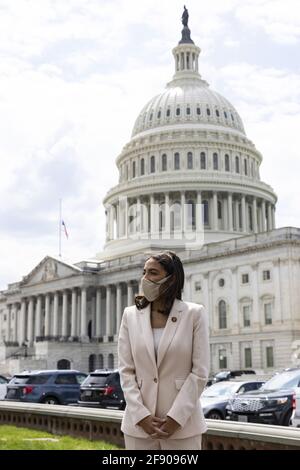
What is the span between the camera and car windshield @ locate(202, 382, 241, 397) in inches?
952

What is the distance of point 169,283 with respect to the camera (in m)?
6.63

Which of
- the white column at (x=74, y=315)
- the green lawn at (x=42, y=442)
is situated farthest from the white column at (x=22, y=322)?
the green lawn at (x=42, y=442)

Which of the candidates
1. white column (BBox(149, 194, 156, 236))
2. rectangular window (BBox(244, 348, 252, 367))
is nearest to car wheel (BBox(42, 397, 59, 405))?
rectangular window (BBox(244, 348, 252, 367))

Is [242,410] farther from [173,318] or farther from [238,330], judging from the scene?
[238,330]

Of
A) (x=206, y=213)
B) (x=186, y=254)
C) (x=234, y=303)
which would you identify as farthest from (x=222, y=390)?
(x=206, y=213)

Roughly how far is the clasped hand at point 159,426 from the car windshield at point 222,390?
18.4 metres

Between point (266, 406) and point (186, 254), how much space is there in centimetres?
5929

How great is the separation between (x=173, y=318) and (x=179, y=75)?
372 feet

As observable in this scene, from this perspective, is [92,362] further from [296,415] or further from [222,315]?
[296,415]

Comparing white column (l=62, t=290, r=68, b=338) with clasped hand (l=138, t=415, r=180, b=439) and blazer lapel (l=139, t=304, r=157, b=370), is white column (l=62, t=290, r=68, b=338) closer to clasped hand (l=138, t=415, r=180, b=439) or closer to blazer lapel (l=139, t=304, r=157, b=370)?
blazer lapel (l=139, t=304, r=157, b=370)

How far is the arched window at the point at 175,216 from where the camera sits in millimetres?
98750

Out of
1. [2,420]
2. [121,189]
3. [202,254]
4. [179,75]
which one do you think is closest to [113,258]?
[121,189]

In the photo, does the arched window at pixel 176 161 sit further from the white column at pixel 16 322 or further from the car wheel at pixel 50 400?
the car wheel at pixel 50 400
